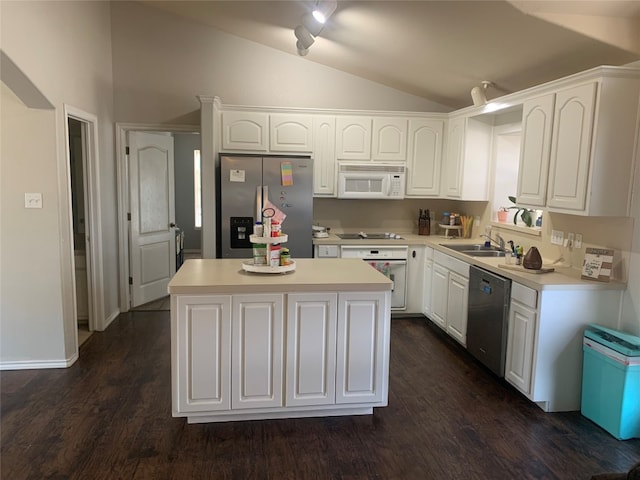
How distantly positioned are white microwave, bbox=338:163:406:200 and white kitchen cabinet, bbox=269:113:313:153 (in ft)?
1.47

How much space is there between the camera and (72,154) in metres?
4.54

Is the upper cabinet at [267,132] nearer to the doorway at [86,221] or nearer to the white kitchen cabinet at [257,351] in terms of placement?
the doorway at [86,221]

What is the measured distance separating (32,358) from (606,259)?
13.8 ft

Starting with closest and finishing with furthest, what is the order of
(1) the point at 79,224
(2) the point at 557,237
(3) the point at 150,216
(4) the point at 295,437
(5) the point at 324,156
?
1. (4) the point at 295,437
2. (2) the point at 557,237
3. (1) the point at 79,224
4. (5) the point at 324,156
5. (3) the point at 150,216

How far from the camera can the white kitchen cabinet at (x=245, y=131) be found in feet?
15.3

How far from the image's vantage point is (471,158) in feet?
15.1

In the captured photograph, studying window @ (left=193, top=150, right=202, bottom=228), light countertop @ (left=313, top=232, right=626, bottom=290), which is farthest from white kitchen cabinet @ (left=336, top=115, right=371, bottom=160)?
window @ (left=193, top=150, right=202, bottom=228)

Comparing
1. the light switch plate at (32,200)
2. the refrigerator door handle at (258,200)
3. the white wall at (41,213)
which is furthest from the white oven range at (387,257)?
the light switch plate at (32,200)

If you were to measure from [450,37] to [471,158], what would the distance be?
1.50 meters

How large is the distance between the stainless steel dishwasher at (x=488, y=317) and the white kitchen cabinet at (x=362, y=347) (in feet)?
3.27

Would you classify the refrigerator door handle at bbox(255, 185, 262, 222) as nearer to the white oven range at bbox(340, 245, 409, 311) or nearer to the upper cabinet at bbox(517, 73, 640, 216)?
the white oven range at bbox(340, 245, 409, 311)

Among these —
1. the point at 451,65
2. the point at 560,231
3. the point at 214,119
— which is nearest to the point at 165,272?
the point at 214,119

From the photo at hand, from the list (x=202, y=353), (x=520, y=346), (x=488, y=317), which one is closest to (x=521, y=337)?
(x=520, y=346)

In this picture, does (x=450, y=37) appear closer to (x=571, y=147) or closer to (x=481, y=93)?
(x=481, y=93)
